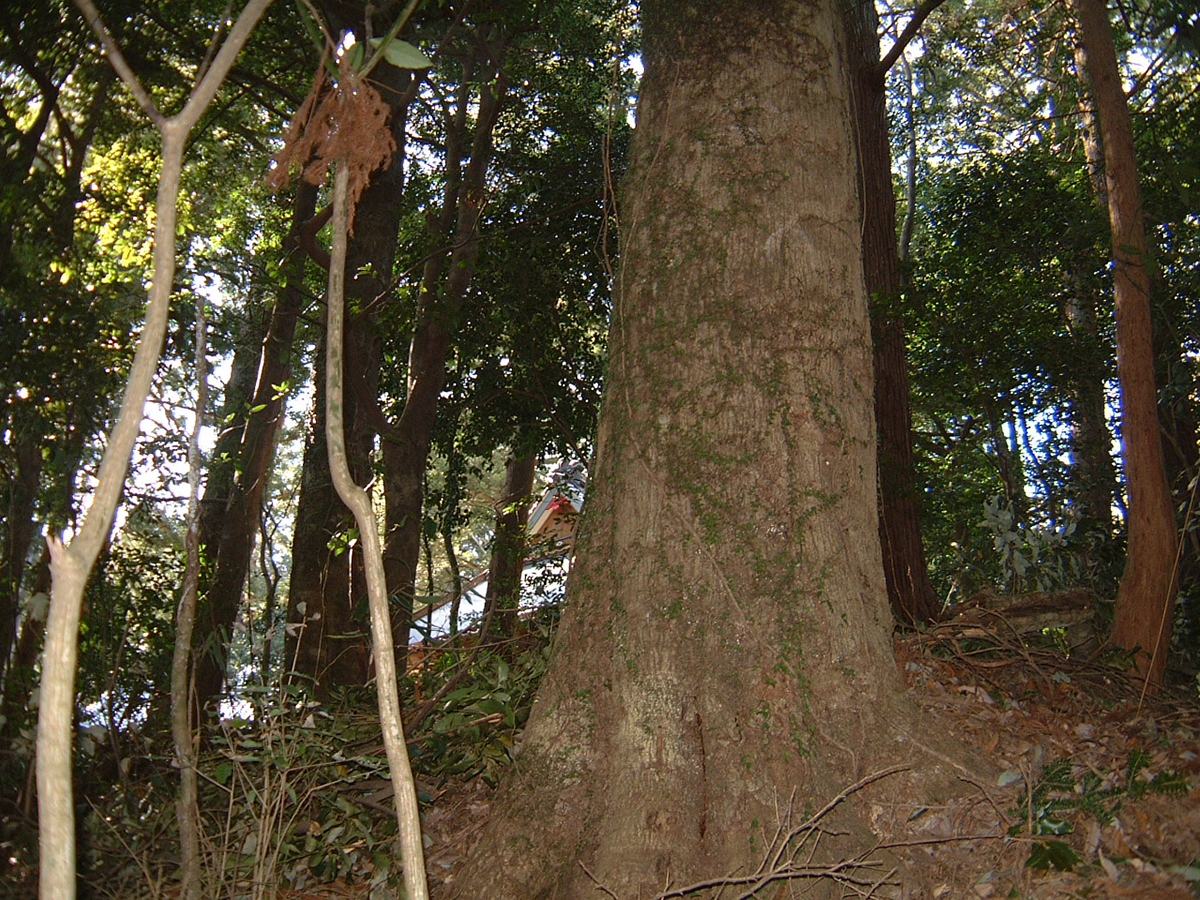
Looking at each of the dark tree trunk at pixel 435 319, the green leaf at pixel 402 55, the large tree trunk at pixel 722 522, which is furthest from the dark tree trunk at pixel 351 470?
Answer: the green leaf at pixel 402 55

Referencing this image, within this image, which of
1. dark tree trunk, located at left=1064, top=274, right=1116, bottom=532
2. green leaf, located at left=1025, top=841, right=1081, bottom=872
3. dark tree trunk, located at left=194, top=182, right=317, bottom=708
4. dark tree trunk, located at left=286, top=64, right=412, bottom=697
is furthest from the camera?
dark tree trunk, located at left=1064, top=274, right=1116, bottom=532

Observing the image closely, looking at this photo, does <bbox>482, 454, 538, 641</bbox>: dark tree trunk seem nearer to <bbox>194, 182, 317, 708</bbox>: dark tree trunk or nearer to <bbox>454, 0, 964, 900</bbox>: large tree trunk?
<bbox>454, 0, 964, 900</bbox>: large tree trunk

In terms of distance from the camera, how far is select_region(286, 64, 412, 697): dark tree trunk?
565 cm

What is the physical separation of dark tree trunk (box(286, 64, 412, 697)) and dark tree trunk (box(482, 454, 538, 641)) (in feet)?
3.09

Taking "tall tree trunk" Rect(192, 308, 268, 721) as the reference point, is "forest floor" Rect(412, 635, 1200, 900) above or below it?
below

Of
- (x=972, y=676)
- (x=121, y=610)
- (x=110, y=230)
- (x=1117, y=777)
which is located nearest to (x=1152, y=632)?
(x=972, y=676)

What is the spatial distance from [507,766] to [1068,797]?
164 centimetres

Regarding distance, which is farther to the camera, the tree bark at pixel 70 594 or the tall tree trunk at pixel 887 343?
the tall tree trunk at pixel 887 343

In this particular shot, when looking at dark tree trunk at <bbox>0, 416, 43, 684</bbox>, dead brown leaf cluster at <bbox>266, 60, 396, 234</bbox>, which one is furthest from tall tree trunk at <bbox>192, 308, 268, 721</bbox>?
dead brown leaf cluster at <bbox>266, 60, 396, 234</bbox>

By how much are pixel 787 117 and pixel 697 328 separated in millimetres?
790

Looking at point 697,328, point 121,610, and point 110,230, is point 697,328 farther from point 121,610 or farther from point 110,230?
point 110,230

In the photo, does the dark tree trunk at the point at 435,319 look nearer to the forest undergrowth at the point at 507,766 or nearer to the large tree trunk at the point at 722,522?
the forest undergrowth at the point at 507,766

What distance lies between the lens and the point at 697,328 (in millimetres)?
2631

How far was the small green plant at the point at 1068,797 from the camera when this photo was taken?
80.7 inches
